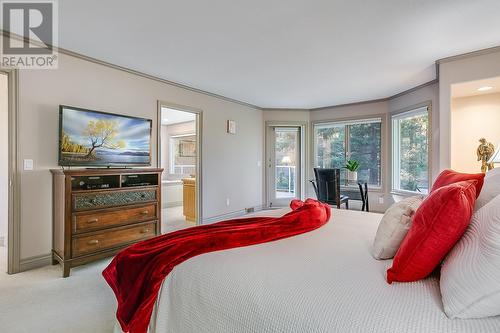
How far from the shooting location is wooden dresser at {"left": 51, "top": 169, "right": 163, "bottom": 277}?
2.56 m

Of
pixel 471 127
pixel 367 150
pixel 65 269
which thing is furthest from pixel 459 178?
pixel 367 150

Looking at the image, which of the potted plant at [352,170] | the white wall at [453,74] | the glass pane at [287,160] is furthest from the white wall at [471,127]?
the glass pane at [287,160]

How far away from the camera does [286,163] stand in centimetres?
616

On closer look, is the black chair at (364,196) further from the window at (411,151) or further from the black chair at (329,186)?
the window at (411,151)

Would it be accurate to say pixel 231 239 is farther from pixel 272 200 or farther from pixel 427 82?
pixel 272 200

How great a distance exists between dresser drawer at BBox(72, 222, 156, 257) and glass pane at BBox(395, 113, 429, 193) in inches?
170

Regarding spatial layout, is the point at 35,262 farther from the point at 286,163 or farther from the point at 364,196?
the point at 364,196

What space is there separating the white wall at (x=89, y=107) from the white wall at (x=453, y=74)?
3383mm

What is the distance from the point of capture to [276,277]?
104 centimetres

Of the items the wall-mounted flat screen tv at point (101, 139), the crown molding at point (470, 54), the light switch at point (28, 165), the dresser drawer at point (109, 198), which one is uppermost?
the crown molding at point (470, 54)

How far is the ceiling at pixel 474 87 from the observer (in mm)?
2986

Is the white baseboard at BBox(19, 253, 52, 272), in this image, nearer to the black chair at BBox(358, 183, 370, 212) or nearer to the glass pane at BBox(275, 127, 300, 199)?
the glass pane at BBox(275, 127, 300, 199)

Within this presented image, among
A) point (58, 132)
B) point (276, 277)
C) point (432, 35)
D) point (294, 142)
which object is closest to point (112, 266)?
point (276, 277)

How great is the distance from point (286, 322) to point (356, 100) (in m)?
5.20
